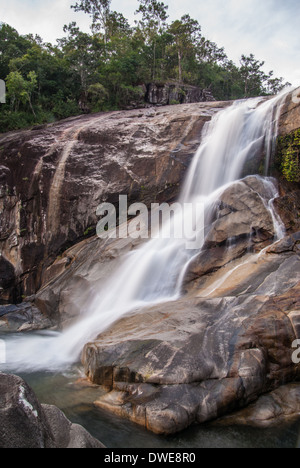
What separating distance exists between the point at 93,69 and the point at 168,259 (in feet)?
69.0

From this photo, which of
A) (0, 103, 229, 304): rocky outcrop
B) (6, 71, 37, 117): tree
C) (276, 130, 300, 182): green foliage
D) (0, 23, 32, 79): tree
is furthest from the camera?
(0, 23, 32, 79): tree

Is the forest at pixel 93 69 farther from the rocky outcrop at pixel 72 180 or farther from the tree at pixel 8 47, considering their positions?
the rocky outcrop at pixel 72 180

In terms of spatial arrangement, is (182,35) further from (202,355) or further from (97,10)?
(202,355)

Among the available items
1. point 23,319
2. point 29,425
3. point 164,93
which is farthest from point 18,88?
point 29,425

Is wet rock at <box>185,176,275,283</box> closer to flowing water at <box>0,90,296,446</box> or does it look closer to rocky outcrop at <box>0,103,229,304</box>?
flowing water at <box>0,90,296,446</box>

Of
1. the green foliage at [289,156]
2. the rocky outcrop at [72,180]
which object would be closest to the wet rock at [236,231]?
the green foliage at [289,156]

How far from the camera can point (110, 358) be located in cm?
613

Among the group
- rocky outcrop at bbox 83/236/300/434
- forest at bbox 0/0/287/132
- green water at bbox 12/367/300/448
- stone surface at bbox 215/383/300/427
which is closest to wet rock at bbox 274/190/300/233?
rocky outcrop at bbox 83/236/300/434

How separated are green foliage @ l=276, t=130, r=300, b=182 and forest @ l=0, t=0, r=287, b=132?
15.6 metres

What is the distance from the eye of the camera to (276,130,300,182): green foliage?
11352mm

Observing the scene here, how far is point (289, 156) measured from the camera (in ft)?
38.0
